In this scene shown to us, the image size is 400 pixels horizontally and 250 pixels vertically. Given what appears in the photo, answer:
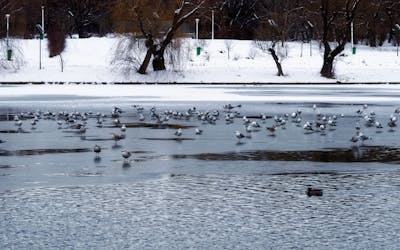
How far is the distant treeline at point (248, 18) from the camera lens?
247ft

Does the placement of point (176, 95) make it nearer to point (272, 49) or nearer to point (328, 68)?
point (272, 49)

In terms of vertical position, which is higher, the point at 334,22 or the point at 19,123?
the point at 334,22

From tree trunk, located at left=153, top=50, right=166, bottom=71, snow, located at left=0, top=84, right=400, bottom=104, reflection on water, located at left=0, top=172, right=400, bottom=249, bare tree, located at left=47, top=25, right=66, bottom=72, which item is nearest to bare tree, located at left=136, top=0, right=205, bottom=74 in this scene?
tree trunk, located at left=153, top=50, right=166, bottom=71

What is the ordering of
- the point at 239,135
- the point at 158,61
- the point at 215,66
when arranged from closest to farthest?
the point at 239,135
the point at 158,61
the point at 215,66

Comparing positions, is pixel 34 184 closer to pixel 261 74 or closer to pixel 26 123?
pixel 26 123

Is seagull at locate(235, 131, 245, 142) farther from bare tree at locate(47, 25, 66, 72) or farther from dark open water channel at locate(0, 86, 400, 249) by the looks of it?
bare tree at locate(47, 25, 66, 72)

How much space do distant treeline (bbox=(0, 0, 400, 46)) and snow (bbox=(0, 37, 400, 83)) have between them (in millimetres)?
2674

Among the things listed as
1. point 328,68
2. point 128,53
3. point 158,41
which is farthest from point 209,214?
point 328,68

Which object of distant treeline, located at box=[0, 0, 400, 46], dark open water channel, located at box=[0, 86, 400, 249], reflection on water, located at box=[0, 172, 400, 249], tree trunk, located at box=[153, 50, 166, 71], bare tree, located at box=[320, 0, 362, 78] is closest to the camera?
reflection on water, located at box=[0, 172, 400, 249]

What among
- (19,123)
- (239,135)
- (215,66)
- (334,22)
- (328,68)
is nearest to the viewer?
(239,135)

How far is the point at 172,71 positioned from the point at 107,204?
5327cm

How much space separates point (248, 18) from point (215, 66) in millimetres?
35167

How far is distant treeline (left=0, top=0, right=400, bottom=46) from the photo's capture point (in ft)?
247

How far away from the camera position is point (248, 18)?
108375mm
